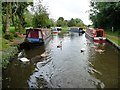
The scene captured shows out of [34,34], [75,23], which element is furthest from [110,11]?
[75,23]

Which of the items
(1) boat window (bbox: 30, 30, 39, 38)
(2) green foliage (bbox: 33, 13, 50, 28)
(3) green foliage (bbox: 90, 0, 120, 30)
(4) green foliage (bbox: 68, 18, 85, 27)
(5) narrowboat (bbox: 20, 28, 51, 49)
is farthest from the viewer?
(4) green foliage (bbox: 68, 18, 85, 27)

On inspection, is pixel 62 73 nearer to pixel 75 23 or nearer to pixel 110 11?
pixel 110 11

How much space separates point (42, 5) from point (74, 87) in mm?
42354

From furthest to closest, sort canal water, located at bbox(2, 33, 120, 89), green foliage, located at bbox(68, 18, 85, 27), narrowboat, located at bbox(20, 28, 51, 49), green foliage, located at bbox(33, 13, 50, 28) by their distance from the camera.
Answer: green foliage, located at bbox(68, 18, 85, 27)
green foliage, located at bbox(33, 13, 50, 28)
narrowboat, located at bbox(20, 28, 51, 49)
canal water, located at bbox(2, 33, 120, 89)

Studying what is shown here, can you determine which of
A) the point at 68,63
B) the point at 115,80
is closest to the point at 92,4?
the point at 68,63

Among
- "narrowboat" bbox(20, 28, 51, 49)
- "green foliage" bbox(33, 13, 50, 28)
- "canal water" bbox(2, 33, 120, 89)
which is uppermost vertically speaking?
"green foliage" bbox(33, 13, 50, 28)

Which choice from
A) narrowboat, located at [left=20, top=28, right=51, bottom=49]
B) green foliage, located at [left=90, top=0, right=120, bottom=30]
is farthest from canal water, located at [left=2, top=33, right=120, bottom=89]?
green foliage, located at [left=90, top=0, right=120, bottom=30]

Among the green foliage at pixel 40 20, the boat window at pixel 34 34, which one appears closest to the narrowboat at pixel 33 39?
the boat window at pixel 34 34

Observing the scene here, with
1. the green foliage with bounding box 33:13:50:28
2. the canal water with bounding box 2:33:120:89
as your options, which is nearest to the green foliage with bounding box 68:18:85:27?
the green foliage with bounding box 33:13:50:28

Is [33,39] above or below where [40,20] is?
below

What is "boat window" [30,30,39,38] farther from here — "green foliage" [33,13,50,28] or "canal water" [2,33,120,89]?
"green foliage" [33,13,50,28]

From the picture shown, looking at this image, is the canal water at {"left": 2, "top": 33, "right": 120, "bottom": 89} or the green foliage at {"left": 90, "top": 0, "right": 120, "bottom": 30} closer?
the canal water at {"left": 2, "top": 33, "right": 120, "bottom": 89}

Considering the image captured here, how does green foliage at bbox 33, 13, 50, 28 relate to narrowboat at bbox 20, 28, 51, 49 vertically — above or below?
above

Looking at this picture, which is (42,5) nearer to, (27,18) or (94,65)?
(27,18)
